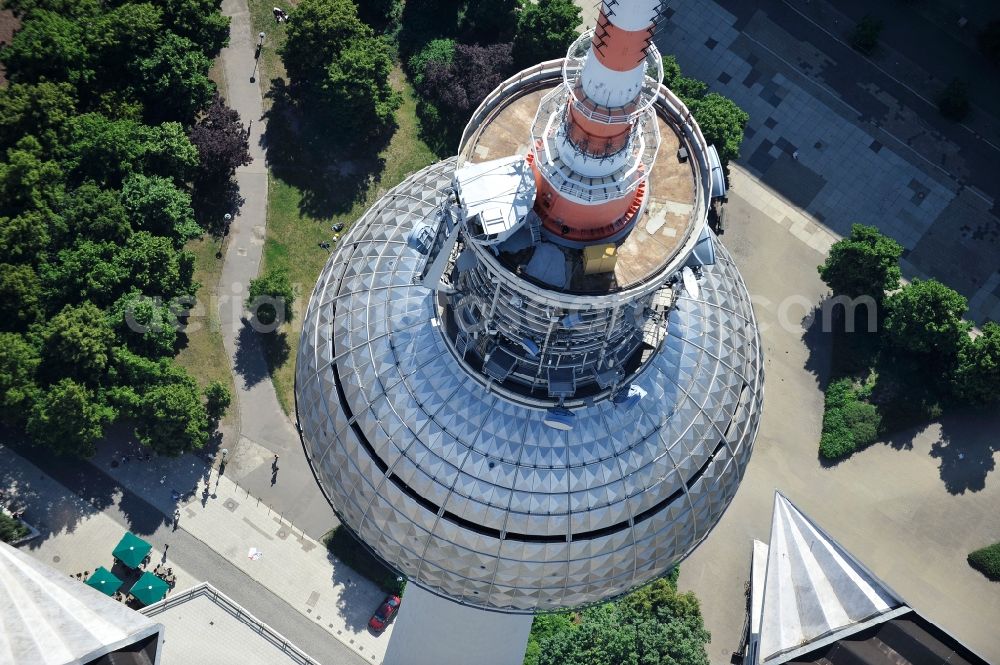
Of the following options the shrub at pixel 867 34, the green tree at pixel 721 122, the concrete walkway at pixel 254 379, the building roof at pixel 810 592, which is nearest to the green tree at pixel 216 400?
the concrete walkway at pixel 254 379

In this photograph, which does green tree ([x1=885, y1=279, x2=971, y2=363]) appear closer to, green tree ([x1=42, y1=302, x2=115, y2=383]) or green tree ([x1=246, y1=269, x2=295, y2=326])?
green tree ([x1=246, y1=269, x2=295, y2=326])

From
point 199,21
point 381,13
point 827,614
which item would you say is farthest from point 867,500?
point 199,21

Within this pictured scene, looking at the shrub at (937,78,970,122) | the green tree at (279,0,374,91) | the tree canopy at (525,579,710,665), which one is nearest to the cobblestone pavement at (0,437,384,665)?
the tree canopy at (525,579,710,665)

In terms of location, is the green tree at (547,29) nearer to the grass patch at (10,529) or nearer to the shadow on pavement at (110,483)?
the shadow on pavement at (110,483)

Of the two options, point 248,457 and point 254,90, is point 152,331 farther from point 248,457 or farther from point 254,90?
point 254,90

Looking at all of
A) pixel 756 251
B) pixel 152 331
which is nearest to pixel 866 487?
pixel 756 251

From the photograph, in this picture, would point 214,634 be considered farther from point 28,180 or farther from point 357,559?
point 28,180
